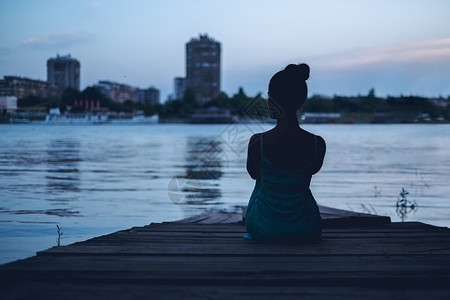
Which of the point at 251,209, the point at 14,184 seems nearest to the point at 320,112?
the point at 14,184

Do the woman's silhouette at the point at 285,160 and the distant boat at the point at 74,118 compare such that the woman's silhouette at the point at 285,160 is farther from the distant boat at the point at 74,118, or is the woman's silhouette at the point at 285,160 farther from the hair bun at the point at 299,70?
the distant boat at the point at 74,118

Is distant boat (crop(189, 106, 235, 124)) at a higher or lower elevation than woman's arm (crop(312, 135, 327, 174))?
higher

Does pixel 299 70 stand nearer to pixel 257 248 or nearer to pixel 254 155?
pixel 254 155

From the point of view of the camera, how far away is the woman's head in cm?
459

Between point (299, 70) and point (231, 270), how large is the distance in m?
1.93

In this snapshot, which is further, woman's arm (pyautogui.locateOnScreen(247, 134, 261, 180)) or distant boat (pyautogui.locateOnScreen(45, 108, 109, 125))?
distant boat (pyautogui.locateOnScreen(45, 108, 109, 125))

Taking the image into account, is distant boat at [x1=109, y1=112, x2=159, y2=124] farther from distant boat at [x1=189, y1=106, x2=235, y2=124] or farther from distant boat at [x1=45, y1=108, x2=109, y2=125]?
distant boat at [x1=189, y1=106, x2=235, y2=124]

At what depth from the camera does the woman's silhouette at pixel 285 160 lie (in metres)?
4.61

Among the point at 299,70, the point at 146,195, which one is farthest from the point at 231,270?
the point at 146,195

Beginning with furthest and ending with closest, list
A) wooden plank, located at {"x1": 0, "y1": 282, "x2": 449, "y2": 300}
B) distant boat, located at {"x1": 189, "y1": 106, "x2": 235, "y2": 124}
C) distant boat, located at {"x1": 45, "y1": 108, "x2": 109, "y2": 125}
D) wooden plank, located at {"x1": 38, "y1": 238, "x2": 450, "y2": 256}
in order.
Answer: distant boat, located at {"x1": 189, "y1": 106, "x2": 235, "y2": 124}
distant boat, located at {"x1": 45, "y1": 108, "x2": 109, "y2": 125}
wooden plank, located at {"x1": 38, "y1": 238, "x2": 450, "y2": 256}
wooden plank, located at {"x1": 0, "y1": 282, "x2": 449, "y2": 300}

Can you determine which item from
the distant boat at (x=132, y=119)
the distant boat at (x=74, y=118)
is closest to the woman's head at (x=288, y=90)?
the distant boat at (x=74, y=118)

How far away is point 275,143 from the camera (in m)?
4.60

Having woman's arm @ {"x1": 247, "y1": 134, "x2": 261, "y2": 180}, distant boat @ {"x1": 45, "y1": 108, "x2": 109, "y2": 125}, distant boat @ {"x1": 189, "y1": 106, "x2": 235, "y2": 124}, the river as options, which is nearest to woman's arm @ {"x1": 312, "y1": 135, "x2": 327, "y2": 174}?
woman's arm @ {"x1": 247, "y1": 134, "x2": 261, "y2": 180}

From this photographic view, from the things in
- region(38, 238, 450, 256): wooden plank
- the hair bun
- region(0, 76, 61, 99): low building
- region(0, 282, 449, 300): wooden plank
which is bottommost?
region(38, 238, 450, 256): wooden plank
